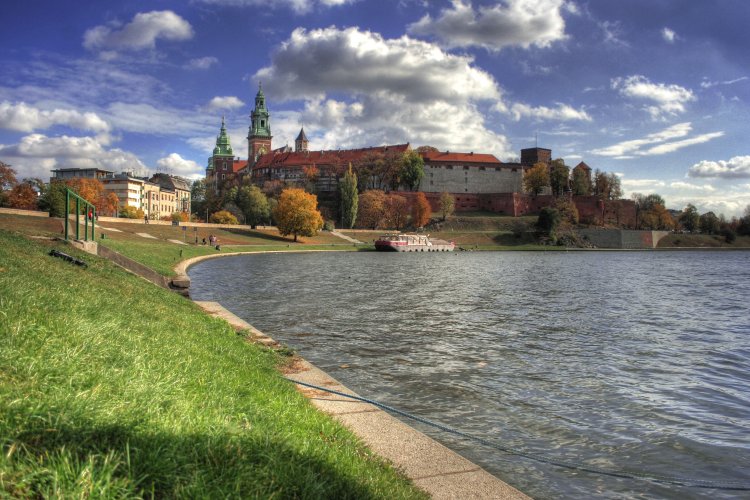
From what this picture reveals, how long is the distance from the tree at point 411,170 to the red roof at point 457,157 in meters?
10.4

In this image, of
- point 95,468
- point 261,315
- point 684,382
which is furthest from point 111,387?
point 261,315

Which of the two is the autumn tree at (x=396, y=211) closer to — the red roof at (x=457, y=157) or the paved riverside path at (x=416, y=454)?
the red roof at (x=457, y=157)

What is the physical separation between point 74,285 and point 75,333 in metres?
5.41

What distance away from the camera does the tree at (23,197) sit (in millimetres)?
89219

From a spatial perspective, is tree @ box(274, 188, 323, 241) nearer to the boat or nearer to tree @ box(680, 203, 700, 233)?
the boat

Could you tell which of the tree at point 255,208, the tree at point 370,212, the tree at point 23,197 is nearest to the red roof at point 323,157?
the tree at point 370,212

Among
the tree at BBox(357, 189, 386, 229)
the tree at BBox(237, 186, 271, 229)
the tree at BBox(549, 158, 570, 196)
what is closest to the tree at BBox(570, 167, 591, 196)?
the tree at BBox(549, 158, 570, 196)

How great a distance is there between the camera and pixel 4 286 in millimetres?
8141

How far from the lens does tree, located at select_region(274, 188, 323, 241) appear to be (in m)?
94.9

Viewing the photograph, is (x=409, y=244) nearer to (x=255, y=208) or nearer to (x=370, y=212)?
(x=370, y=212)

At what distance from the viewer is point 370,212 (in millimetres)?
132500

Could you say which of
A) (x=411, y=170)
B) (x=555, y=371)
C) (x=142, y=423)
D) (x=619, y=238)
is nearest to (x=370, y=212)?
(x=411, y=170)

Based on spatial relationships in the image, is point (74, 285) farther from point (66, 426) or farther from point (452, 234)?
point (452, 234)

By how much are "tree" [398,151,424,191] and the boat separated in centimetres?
4300
